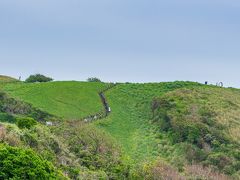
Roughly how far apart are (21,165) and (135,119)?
37881 mm

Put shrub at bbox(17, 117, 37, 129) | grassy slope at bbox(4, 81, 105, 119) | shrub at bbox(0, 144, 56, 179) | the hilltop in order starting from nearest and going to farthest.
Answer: shrub at bbox(0, 144, 56, 179), shrub at bbox(17, 117, 37, 129), the hilltop, grassy slope at bbox(4, 81, 105, 119)

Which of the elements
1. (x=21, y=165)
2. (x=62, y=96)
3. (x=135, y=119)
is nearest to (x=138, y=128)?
(x=135, y=119)

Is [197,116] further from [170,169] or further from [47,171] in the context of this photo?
[47,171]

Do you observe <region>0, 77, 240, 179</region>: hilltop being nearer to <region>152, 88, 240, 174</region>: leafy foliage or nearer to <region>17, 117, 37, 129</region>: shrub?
<region>152, 88, 240, 174</region>: leafy foliage

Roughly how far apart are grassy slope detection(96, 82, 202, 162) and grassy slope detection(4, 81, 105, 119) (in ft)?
7.97

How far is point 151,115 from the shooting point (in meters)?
65.2

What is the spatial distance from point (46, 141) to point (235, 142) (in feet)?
77.2

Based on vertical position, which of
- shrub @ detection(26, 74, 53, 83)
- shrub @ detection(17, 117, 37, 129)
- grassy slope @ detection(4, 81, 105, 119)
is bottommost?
shrub @ detection(17, 117, 37, 129)

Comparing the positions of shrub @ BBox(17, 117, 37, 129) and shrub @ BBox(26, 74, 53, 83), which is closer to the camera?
shrub @ BBox(17, 117, 37, 129)

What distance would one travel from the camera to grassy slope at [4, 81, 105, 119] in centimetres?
6159

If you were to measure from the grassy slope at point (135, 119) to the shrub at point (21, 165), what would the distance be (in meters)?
23.2

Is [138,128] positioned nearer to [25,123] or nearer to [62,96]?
[62,96]

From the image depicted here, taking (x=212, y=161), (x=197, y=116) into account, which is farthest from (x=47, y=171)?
(x=197, y=116)

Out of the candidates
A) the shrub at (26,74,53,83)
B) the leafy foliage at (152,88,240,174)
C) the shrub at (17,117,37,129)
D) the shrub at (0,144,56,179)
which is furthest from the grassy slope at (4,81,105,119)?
the shrub at (0,144,56,179)
